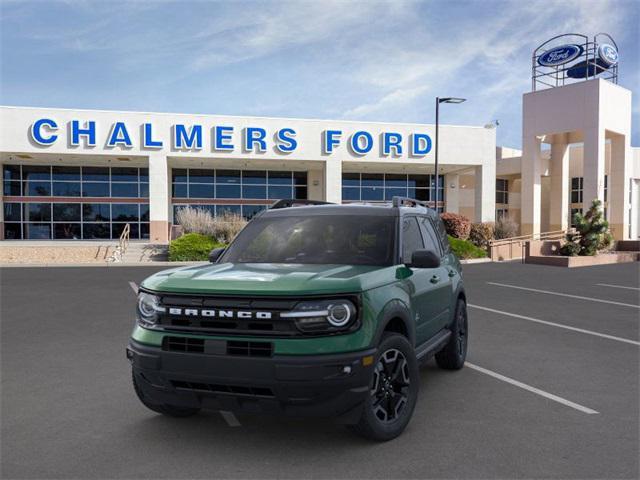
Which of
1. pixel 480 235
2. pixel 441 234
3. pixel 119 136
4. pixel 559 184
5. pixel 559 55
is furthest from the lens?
pixel 559 184

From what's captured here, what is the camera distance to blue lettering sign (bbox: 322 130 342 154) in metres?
32.8

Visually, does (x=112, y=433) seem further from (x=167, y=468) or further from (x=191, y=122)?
(x=191, y=122)

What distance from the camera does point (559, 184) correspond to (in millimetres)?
35562

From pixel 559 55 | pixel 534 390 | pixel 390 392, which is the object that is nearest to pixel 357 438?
pixel 390 392

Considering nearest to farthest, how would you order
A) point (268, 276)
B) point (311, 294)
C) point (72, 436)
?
point (311, 294) < point (268, 276) < point (72, 436)

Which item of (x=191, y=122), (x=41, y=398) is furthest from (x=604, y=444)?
(x=191, y=122)

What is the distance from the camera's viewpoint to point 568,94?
32844 mm

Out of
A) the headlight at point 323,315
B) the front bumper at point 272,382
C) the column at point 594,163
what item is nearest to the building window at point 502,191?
the column at point 594,163

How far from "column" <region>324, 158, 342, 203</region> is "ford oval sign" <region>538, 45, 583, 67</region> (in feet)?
48.6

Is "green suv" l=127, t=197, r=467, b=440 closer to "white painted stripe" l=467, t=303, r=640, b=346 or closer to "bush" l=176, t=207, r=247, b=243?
"white painted stripe" l=467, t=303, r=640, b=346

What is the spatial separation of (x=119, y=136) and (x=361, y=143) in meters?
14.2

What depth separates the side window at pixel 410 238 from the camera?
4.95 m

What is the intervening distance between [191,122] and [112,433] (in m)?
28.4

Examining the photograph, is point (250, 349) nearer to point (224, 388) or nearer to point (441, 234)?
point (224, 388)
